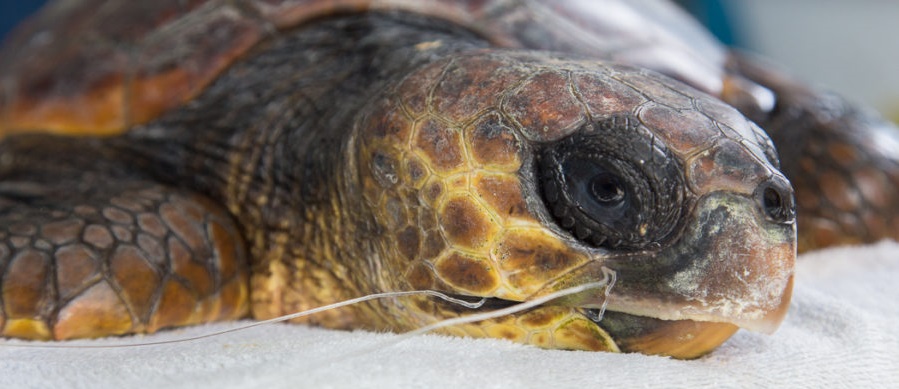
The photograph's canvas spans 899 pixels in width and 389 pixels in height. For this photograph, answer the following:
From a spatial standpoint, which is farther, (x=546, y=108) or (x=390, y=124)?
(x=390, y=124)

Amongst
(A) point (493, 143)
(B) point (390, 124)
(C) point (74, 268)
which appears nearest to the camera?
(A) point (493, 143)

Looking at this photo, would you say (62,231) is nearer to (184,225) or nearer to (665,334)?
(184,225)

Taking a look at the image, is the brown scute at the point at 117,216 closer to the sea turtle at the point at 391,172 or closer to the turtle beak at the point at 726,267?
the sea turtle at the point at 391,172

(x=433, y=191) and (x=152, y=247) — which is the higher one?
(x=433, y=191)

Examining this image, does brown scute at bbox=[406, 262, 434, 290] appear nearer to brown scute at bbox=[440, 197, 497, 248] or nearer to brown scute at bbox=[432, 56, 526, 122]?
brown scute at bbox=[440, 197, 497, 248]

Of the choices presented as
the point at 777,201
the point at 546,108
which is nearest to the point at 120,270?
the point at 546,108

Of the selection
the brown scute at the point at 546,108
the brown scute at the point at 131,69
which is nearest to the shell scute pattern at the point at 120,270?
the brown scute at the point at 131,69

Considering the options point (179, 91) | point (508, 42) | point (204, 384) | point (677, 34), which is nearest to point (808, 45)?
point (677, 34)

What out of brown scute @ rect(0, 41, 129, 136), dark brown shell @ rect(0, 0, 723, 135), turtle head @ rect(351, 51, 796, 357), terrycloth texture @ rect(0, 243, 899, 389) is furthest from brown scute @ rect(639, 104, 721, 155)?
brown scute @ rect(0, 41, 129, 136)
